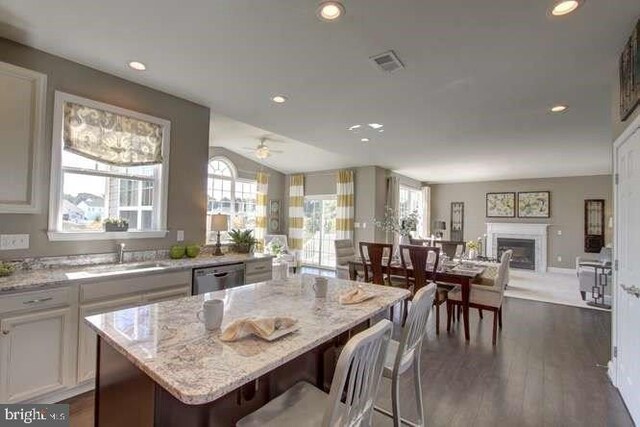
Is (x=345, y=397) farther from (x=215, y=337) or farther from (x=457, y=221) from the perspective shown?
(x=457, y=221)

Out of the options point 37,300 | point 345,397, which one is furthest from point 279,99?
point 345,397

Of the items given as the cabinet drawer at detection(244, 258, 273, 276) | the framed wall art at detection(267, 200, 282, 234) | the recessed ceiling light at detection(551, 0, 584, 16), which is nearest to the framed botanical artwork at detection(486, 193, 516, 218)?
the framed wall art at detection(267, 200, 282, 234)

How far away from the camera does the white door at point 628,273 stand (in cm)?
216

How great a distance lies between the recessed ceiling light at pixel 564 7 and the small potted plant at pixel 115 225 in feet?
12.5

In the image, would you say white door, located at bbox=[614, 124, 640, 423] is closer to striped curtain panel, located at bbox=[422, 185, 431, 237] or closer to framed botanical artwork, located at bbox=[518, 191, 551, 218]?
framed botanical artwork, located at bbox=[518, 191, 551, 218]

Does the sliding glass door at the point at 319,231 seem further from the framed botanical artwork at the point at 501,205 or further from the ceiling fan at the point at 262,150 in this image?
the framed botanical artwork at the point at 501,205

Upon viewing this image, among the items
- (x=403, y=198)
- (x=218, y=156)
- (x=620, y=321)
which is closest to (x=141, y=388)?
(x=620, y=321)

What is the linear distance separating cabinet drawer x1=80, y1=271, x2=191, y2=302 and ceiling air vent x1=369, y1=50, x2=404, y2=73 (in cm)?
252

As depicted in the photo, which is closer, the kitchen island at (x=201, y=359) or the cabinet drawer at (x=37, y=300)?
the kitchen island at (x=201, y=359)

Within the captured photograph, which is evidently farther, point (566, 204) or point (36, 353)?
point (566, 204)

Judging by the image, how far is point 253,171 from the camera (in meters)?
8.59

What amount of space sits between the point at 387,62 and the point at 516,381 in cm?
293

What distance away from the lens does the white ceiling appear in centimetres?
205

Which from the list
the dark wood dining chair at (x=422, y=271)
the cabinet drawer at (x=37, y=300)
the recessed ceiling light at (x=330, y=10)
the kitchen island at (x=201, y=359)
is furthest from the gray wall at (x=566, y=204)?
the cabinet drawer at (x=37, y=300)
